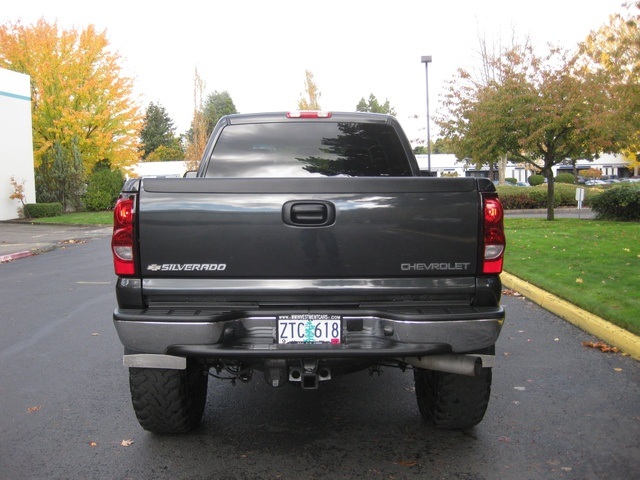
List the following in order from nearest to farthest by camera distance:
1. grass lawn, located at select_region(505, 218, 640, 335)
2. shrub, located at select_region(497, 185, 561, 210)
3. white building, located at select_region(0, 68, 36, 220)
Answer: grass lawn, located at select_region(505, 218, 640, 335) < white building, located at select_region(0, 68, 36, 220) < shrub, located at select_region(497, 185, 561, 210)

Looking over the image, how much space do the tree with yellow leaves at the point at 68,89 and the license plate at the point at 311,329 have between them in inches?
1228

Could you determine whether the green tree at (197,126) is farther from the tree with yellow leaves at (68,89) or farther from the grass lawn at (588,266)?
the grass lawn at (588,266)

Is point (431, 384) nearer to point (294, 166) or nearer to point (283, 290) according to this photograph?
point (283, 290)

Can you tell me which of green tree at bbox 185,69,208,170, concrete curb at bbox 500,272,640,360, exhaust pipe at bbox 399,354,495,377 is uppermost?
green tree at bbox 185,69,208,170

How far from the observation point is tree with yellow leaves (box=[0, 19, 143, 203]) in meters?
32.0

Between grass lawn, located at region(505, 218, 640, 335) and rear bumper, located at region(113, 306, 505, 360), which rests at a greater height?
rear bumper, located at region(113, 306, 505, 360)

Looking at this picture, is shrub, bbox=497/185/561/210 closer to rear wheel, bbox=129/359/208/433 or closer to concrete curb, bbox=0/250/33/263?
concrete curb, bbox=0/250/33/263

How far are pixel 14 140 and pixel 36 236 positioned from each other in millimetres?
9469

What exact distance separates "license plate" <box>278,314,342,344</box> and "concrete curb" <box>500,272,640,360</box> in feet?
11.8

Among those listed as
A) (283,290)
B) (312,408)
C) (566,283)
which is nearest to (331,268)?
(283,290)

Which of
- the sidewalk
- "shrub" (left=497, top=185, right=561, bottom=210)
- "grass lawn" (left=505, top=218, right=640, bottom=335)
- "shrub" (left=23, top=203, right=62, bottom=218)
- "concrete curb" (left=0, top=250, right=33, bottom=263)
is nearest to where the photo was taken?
"grass lawn" (left=505, top=218, right=640, bottom=335)

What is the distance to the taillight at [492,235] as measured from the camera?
358 centimetres

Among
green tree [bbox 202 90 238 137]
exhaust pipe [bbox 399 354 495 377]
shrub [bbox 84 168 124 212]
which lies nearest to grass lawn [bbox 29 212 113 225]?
shrub [bbox 84 168 124 212]

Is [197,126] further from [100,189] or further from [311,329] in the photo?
[311,329]
